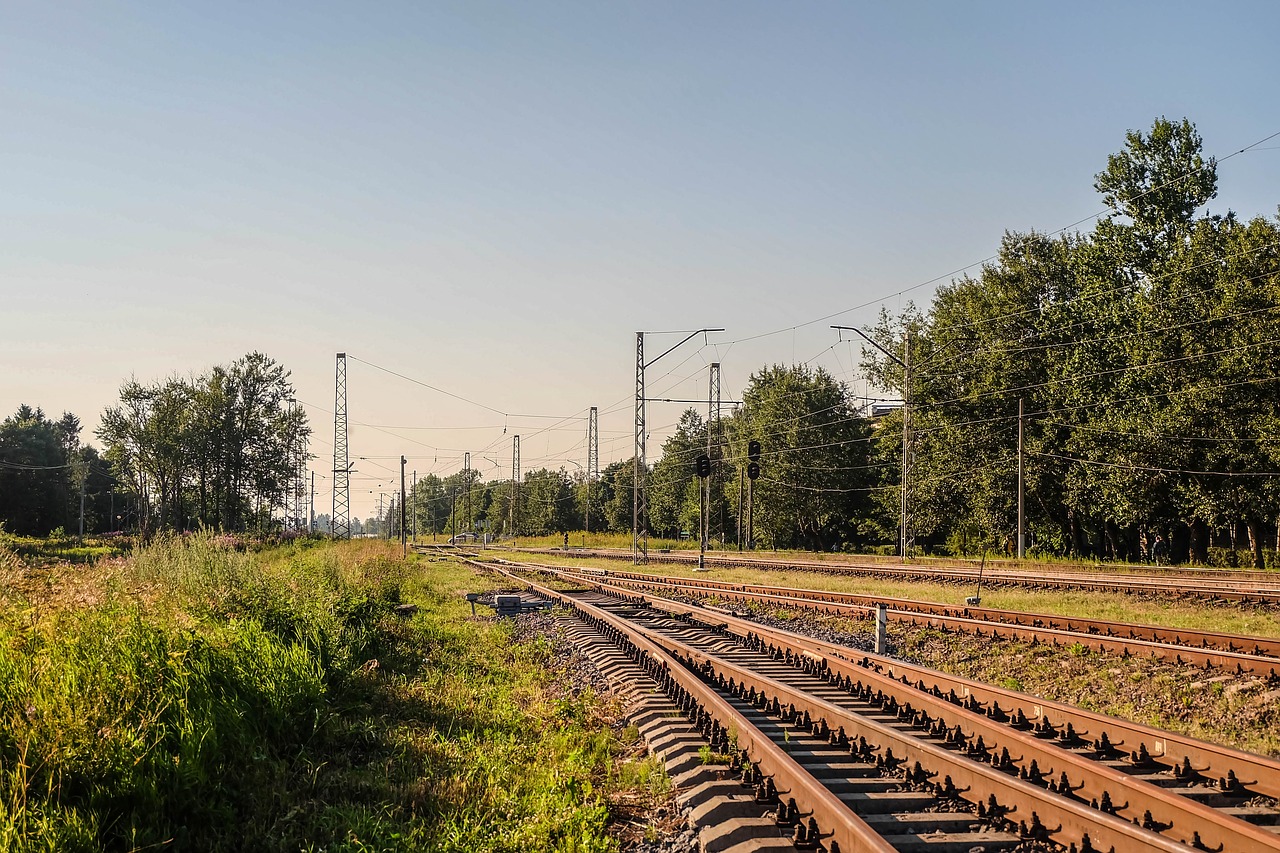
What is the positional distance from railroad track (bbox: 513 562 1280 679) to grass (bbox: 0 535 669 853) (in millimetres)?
6534

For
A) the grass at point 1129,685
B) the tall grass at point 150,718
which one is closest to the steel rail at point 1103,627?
the grass at point 1129,685

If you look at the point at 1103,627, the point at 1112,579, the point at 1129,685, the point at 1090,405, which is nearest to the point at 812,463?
the point at 1090,405

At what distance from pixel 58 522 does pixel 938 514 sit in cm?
8462

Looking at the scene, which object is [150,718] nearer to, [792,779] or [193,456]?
[792,779]

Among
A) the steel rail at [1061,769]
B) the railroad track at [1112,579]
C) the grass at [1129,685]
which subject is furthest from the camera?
the railroad track at [1112,579]

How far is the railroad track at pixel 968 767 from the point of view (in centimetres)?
510

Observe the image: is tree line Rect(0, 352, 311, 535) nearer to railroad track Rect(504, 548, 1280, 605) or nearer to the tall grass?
railroad track Rect(504, 548, 1280, 605)

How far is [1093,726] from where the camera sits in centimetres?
724

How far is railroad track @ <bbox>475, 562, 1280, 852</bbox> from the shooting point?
16.7 ft

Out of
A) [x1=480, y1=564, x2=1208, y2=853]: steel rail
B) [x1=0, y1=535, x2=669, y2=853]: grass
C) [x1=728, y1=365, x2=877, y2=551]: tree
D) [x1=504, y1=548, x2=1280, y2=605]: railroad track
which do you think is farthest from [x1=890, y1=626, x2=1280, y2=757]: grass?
[x1=728, y1=365, x2=877, y2=551]: tree

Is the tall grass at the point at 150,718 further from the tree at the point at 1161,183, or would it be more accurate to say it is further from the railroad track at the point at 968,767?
the tree at the point at 1161,183

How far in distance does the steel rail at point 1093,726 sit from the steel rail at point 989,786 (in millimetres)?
1187

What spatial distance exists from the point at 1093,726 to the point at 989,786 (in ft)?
6.31

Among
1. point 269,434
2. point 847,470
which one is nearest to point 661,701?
point 847,470
